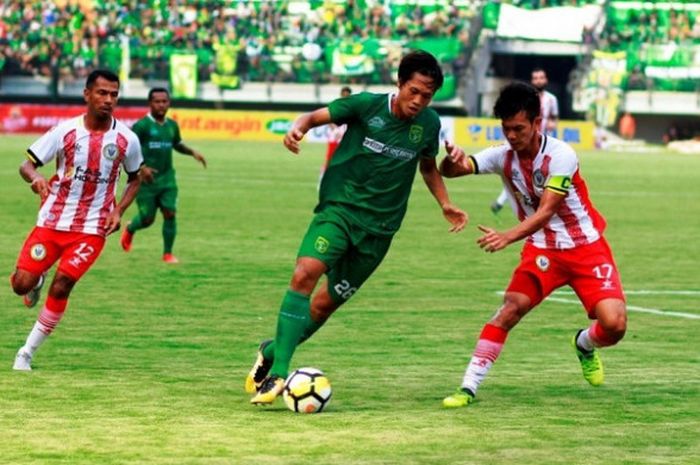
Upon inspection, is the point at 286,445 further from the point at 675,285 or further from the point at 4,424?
the point at 675,285

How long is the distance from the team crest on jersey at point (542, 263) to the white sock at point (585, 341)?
0.62 metres

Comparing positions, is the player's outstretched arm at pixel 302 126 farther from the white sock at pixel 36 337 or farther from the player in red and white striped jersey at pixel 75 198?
the white sock at pixel 36 337

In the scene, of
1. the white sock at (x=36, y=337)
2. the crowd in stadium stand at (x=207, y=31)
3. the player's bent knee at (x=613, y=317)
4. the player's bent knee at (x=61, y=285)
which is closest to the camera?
the player's bent knee at (x=613, y=317)

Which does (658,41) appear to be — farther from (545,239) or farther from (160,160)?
(545,239)

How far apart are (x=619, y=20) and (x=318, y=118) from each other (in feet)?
186

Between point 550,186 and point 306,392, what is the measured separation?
1937 mm

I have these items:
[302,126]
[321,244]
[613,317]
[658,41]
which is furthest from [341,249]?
[658,41]

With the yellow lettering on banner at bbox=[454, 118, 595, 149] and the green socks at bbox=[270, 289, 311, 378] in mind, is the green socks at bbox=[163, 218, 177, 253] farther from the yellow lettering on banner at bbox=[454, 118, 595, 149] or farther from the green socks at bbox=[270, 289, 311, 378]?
the yellow lettering on banner at bbox=[454, 118, 595, 149]

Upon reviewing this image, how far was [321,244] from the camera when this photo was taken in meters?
9.39

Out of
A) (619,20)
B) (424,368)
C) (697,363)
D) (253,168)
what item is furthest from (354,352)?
(619,20)

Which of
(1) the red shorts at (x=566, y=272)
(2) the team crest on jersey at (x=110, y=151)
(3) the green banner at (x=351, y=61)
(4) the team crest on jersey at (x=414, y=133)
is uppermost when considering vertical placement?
(4) the team crest on jersey at (x=414, y=133)

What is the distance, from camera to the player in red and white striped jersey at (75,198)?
10945 millimetres

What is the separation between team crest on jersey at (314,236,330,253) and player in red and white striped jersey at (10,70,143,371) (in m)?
2.08

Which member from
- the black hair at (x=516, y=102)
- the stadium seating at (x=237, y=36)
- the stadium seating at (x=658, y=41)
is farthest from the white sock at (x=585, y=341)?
the stadium seating at (x=658, y=41)
